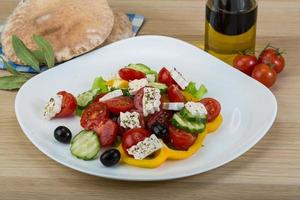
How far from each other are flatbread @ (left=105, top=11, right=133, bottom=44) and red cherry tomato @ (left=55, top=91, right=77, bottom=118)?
1.21ft

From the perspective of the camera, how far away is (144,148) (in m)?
1.47

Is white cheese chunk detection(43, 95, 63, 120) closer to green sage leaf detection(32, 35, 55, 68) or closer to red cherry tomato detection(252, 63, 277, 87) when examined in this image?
green sage leaf detection(32, 35, 55, 68)

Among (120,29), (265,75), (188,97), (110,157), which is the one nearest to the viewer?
(110,157)

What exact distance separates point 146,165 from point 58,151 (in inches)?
8.4

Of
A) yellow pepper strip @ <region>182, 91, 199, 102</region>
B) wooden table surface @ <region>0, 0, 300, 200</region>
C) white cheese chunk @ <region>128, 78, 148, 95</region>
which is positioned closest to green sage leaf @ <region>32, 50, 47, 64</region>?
wooden table surface @ <region>0, 0, 300, 200</region>

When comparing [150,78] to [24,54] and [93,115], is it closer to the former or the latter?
[93,115]

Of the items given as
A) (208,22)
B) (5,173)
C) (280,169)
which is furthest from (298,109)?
(5,173)

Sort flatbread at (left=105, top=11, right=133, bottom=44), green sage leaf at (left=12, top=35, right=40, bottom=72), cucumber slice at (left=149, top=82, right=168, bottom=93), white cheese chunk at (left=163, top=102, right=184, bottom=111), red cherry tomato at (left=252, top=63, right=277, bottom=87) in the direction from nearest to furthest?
white cheese chunk at (left=163, top=102, right=184, bottom=111), cucumber slice at (left=149, top=82, right=168, bottom=93), red cherry tomato at (left=252, top=63, right=277, bottom=87), green sage leaf at (left=12, top=35, right=40, bottom=72), flatbread at (left=105, top=11, right=133, bottom=44)

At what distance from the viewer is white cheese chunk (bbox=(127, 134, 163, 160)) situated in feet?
4.83

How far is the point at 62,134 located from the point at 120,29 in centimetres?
59

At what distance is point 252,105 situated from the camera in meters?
1.68

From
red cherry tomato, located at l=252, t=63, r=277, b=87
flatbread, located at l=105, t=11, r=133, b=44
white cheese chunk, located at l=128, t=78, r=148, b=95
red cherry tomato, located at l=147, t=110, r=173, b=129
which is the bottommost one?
flatbread, located at l=105, t=11, r=133, b=44

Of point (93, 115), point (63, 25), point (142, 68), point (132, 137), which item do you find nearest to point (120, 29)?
point (63, 25)

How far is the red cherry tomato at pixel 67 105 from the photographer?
5.44 ft
